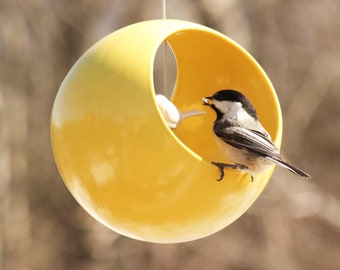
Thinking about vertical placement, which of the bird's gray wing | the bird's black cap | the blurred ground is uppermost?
the bird's black cap

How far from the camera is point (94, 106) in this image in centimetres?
214

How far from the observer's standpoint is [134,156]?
2.10m

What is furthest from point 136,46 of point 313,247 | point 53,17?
point 313,247

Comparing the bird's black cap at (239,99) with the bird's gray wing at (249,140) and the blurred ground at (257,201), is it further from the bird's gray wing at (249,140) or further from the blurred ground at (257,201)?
the blurred ground at (257,201)

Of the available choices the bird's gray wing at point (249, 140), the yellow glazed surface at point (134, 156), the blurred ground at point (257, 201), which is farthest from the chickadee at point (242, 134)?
the blurred ground at point (257, 201)

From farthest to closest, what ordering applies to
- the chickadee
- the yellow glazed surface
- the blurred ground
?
the blurred ground
the chickadee
the yellow glazed surface

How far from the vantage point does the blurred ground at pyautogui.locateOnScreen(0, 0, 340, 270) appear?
5465 millimetres

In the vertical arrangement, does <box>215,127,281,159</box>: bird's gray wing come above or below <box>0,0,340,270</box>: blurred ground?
above

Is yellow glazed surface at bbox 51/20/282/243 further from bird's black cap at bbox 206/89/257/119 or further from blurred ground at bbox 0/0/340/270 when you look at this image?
blurred ground at bbox 0/0/340/270

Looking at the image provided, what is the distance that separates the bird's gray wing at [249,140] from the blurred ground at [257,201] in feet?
9.17

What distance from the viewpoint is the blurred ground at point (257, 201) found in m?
5.46

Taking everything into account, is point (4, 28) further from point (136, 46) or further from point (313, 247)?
point (136, 46)

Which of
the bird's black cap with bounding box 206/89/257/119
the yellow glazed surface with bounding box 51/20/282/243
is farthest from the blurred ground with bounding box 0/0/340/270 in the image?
the yellow glazed surface with bounding box 51/20/282/243

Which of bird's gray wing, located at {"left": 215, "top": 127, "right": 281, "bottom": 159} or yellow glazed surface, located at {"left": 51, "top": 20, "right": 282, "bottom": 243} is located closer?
yellow glazed surface, located at {"left": 51, "top": 20, "right": 282, "bottom": 243}
